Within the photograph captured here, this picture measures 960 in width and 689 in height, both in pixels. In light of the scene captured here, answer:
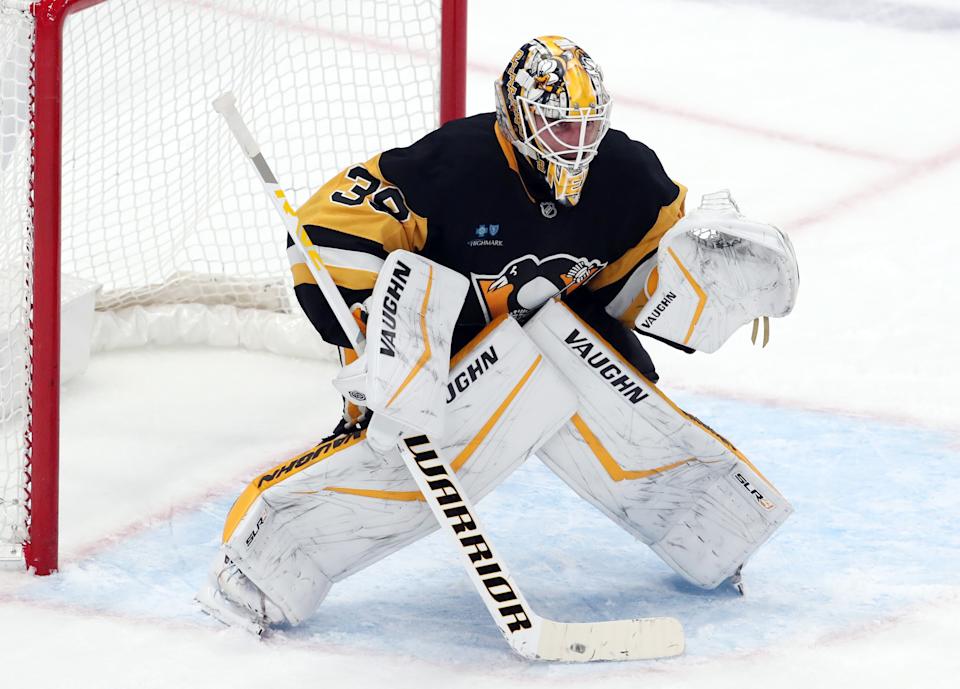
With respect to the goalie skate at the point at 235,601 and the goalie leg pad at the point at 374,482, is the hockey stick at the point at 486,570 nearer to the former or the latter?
the goalie leg pad at the point at 374,482

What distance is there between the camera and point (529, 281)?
2760 millimetres

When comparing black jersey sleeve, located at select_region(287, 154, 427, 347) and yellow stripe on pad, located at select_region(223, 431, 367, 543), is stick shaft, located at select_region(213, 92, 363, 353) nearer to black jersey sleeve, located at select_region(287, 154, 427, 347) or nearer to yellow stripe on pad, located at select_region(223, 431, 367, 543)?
black jersey sleeve, located at select_region(287, 154, 427, 347)

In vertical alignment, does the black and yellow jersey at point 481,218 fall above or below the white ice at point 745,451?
above

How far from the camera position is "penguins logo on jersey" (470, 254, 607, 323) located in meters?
2.73

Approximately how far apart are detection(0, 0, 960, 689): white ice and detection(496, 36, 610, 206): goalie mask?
0.74m

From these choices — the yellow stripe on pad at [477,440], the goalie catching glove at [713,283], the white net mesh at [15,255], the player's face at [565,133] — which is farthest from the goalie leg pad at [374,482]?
the white net mesh at [15,255]

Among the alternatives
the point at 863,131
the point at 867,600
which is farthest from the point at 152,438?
the point at 863,131

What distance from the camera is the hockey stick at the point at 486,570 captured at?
2.65 meters

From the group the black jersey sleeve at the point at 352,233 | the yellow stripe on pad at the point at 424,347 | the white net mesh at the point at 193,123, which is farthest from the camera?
the white net mesh at the point at 193,123

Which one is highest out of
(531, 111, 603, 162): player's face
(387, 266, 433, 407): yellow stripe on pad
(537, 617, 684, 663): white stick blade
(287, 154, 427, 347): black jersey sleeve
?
(531, 111, 603, 162): player's face

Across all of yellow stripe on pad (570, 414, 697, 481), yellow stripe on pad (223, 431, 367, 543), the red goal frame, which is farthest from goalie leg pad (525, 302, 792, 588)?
the red goal frame

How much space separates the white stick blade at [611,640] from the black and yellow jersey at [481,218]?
0.50 meters

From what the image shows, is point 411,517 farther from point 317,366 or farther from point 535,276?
point 317,366

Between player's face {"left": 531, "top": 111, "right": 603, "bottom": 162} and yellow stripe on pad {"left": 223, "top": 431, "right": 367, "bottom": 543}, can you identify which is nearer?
player's face {"left": 531, "top": 111, "right": 603, "bottom": 162}
